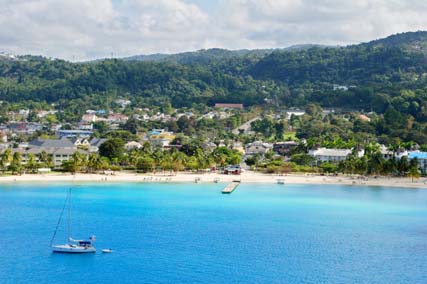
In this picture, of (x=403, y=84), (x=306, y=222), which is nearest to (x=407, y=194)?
(x=306, y=222)

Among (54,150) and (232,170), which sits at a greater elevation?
(54,150)

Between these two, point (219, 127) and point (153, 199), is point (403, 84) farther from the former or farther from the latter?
point (153, 199)

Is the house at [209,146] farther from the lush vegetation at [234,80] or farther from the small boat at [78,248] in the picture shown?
the small boat at [78,248]

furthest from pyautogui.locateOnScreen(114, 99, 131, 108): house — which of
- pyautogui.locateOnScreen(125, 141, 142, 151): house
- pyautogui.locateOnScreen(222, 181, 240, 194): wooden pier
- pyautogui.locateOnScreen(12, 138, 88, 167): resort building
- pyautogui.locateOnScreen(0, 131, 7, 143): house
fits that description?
pyautogui.locateOnScreen(222, 181, 240, 194): wooden pier

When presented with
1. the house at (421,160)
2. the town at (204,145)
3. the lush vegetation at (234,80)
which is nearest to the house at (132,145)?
the town at (204,145)

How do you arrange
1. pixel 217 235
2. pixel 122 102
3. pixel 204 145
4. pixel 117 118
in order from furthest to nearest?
pixel 122 102, pixel 117 118, pixel 204 145, pixel 217 235

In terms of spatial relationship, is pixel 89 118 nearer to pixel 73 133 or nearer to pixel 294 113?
pixel 73 133

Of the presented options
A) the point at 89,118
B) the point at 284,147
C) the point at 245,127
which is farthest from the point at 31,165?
the point at 89,118
